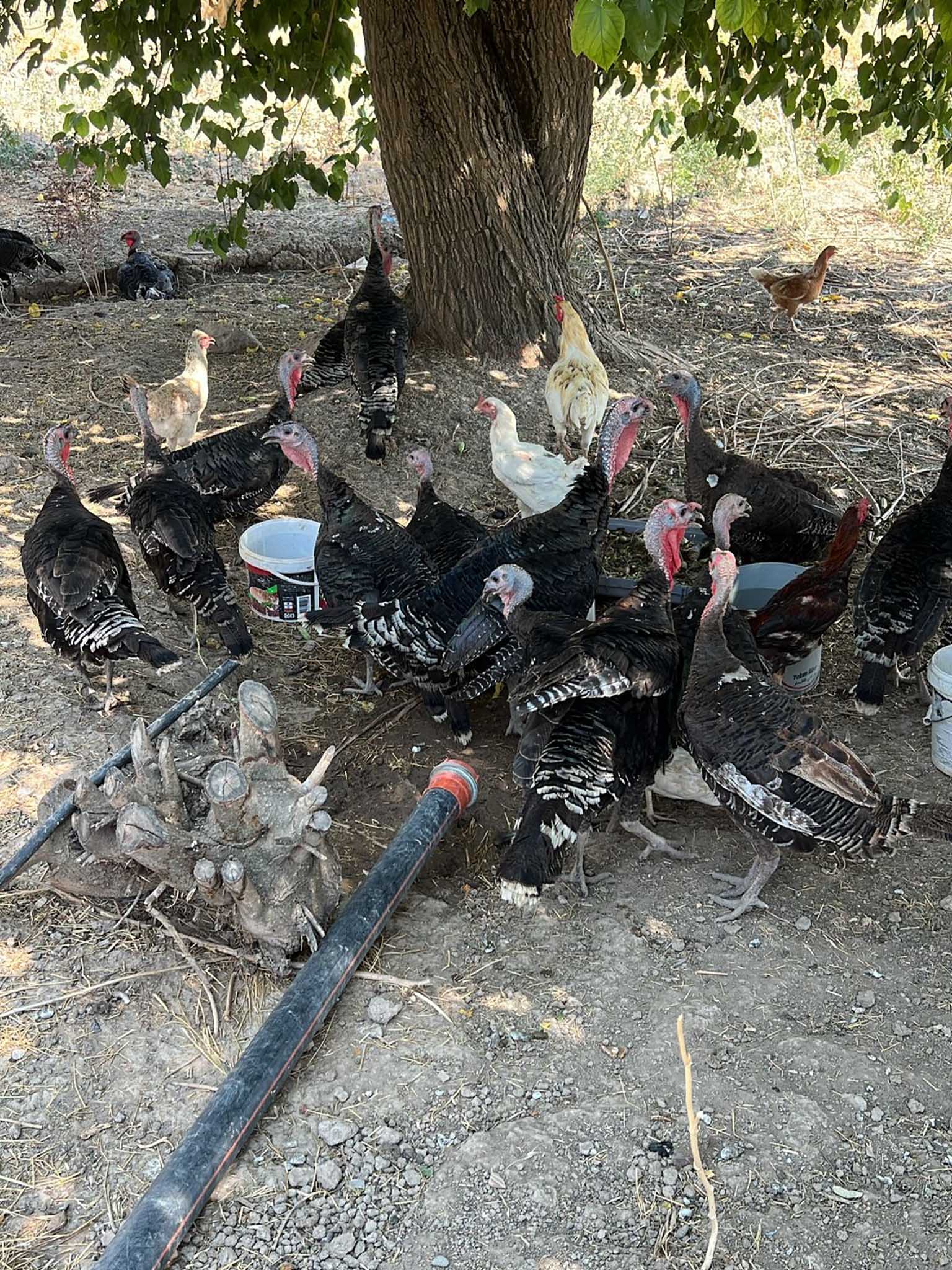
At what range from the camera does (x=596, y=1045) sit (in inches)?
140

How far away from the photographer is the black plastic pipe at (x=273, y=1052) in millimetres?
2793

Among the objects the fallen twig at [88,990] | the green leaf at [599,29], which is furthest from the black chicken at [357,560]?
the green leaf at [599,29]

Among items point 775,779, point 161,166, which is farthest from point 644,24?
point 161,166

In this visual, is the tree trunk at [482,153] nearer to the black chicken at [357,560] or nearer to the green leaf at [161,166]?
the green leaf at [161,166]

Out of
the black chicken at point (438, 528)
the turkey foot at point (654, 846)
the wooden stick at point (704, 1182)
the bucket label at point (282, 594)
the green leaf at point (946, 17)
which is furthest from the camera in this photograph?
the bucket label at point (282, 594)

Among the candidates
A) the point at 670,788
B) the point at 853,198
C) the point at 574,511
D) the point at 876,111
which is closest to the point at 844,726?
the point at 670,788

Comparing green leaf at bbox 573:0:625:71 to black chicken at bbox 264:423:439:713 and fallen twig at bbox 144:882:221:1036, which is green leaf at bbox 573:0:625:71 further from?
fallen twig at bbox 144:882:221:1036

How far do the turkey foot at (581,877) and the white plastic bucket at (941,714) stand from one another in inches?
63.0

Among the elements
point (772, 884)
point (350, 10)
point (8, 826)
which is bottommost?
point (772, 884)

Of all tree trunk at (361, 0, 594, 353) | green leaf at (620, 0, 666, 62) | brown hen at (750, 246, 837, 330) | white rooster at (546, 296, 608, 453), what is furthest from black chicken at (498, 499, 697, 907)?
brown hen at (750, 246, 837, 330)

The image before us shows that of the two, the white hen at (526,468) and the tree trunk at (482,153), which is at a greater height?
the tree trunk at (482,153)

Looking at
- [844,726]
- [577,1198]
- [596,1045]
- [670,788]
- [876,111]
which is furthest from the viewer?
[876,111]

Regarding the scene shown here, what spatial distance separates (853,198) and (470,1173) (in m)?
12.0

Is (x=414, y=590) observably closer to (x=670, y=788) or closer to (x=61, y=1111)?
(x=670, y=788)
